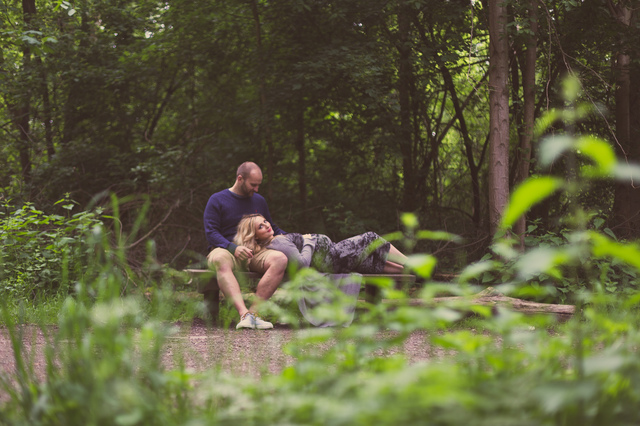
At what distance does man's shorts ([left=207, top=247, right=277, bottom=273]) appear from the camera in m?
5.11

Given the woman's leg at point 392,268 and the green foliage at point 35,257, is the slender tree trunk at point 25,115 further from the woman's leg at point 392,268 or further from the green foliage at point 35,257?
the woman's leg at point 392,268

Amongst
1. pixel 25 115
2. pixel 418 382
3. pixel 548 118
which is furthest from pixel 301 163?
pixel 418 382

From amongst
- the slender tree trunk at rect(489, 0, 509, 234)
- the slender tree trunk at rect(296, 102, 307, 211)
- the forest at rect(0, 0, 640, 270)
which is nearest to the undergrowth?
the slender tree trunk at rect(489, 0, 509, 234)

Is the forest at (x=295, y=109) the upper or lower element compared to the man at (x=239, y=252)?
upper

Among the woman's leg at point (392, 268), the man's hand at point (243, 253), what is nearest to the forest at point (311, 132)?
A: the woman's leg at point (392, 268)

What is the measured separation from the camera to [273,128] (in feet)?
29.9

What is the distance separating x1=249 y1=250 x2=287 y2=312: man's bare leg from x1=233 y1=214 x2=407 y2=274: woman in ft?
0.40

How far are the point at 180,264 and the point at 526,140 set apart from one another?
503cm

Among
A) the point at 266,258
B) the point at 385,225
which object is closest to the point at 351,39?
the point at 385,225

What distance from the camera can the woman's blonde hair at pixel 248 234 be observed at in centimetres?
529

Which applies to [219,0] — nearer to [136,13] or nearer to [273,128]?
[136,13]

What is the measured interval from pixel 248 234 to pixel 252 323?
961mm

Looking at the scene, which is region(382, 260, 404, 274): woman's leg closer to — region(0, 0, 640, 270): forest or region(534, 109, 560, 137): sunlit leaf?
region(0, 0, 640, 270): forest

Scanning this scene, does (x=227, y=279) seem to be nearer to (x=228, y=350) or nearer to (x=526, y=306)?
(x=228, y=350)
